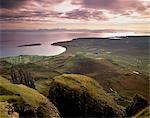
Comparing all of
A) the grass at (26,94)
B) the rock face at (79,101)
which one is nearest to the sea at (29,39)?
the grass at (26,94)

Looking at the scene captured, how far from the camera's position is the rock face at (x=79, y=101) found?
13891 mm

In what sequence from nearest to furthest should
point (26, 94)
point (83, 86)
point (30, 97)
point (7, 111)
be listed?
point (7, 111) < point (30, 97) < point (26, 94) < point (83, 86)

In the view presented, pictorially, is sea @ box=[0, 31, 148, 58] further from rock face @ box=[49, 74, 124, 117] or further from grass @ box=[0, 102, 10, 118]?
grass @ box=[0, 102, 10, 118]

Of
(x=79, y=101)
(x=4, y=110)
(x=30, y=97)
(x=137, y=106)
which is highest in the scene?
(x=4, y=110)

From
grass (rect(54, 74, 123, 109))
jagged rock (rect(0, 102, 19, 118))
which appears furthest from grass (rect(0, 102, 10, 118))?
grass (rect(54, 74, 123, 109))

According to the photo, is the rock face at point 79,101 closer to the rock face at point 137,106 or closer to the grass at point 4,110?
the rock face at point 137,106

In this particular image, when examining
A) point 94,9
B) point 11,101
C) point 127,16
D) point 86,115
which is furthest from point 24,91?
point 127,16

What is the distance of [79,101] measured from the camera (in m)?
14.1

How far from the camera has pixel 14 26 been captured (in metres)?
18.3

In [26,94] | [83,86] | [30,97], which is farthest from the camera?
[83,86]

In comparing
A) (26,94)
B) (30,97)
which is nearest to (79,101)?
(30,97)

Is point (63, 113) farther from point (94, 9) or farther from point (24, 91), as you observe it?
point (94, 9)

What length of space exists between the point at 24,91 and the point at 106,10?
27.1ft

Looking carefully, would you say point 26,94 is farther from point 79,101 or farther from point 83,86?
point 83,86
